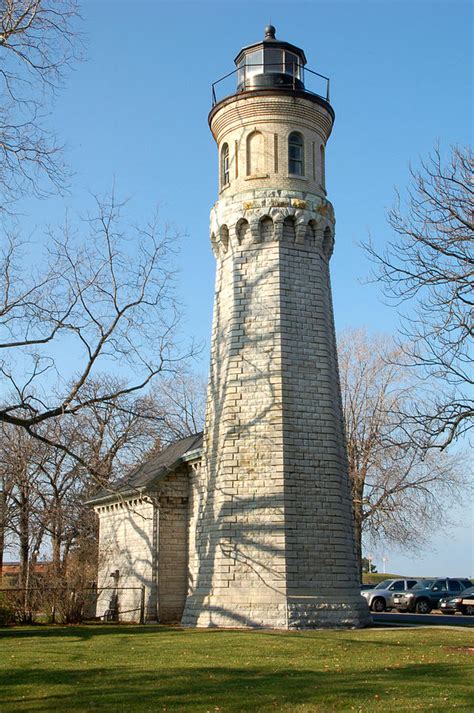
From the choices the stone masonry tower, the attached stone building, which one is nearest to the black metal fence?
the attached stone building

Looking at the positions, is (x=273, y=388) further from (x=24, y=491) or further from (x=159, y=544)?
(x=24, y=491)

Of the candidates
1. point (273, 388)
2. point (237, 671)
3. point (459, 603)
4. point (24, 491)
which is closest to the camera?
point (237, 671)

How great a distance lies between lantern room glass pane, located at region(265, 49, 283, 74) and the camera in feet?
83.8

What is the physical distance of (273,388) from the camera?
73.0ft

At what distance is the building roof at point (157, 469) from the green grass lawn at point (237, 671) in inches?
240

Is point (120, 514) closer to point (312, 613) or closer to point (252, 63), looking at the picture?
point (312, 613)

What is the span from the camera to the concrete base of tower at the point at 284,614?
20.5 metres

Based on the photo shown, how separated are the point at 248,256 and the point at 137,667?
43.2ft

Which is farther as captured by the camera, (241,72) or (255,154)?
(241,72)

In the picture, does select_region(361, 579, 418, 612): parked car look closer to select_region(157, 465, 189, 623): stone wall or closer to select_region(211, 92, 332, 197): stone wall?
select_region(157, 465, 189, 623): stone wall

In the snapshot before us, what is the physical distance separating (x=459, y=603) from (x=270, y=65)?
70.8 ft

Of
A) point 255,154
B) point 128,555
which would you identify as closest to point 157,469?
point 128,555

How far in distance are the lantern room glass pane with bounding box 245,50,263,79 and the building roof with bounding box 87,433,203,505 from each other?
468 inches

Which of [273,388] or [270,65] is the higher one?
[270,65]
